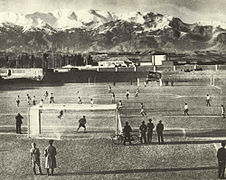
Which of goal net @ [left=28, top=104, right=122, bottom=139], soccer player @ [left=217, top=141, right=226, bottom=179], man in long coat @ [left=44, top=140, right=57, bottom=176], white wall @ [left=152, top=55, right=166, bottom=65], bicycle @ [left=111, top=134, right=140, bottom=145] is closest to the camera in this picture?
soccer player @ [left=217, top=141, right=226, bottom=179]

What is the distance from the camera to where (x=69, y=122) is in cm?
1045

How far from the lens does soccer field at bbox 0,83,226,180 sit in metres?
6.86

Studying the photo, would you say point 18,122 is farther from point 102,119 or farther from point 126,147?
point 126,147

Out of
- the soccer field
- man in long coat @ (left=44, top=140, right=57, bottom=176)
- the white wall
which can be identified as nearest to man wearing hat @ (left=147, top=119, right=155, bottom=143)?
the soccer field

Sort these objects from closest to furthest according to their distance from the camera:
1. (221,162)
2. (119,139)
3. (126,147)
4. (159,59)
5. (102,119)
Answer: (221,162)
(126,147)
(119,139)
(102,119)
(159,59)

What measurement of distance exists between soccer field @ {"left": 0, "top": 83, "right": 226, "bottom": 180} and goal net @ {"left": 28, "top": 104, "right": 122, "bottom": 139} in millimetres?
36

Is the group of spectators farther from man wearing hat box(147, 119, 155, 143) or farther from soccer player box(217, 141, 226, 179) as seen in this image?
soccer player box(217, 141, 226, 179)

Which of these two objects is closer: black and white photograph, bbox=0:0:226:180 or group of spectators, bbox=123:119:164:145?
black and white photograph, bbox=0:0:226:180

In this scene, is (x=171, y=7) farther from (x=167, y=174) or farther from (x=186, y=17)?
(x=167, y=174)

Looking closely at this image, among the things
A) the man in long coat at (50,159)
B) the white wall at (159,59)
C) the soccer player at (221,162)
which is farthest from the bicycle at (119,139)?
the white wall at (159,59)

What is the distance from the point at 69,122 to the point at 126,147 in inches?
103

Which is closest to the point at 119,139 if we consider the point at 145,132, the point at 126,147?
the point at 126,147

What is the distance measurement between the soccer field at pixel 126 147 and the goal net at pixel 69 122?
0.12 ft

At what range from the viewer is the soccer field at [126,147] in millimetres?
6863
